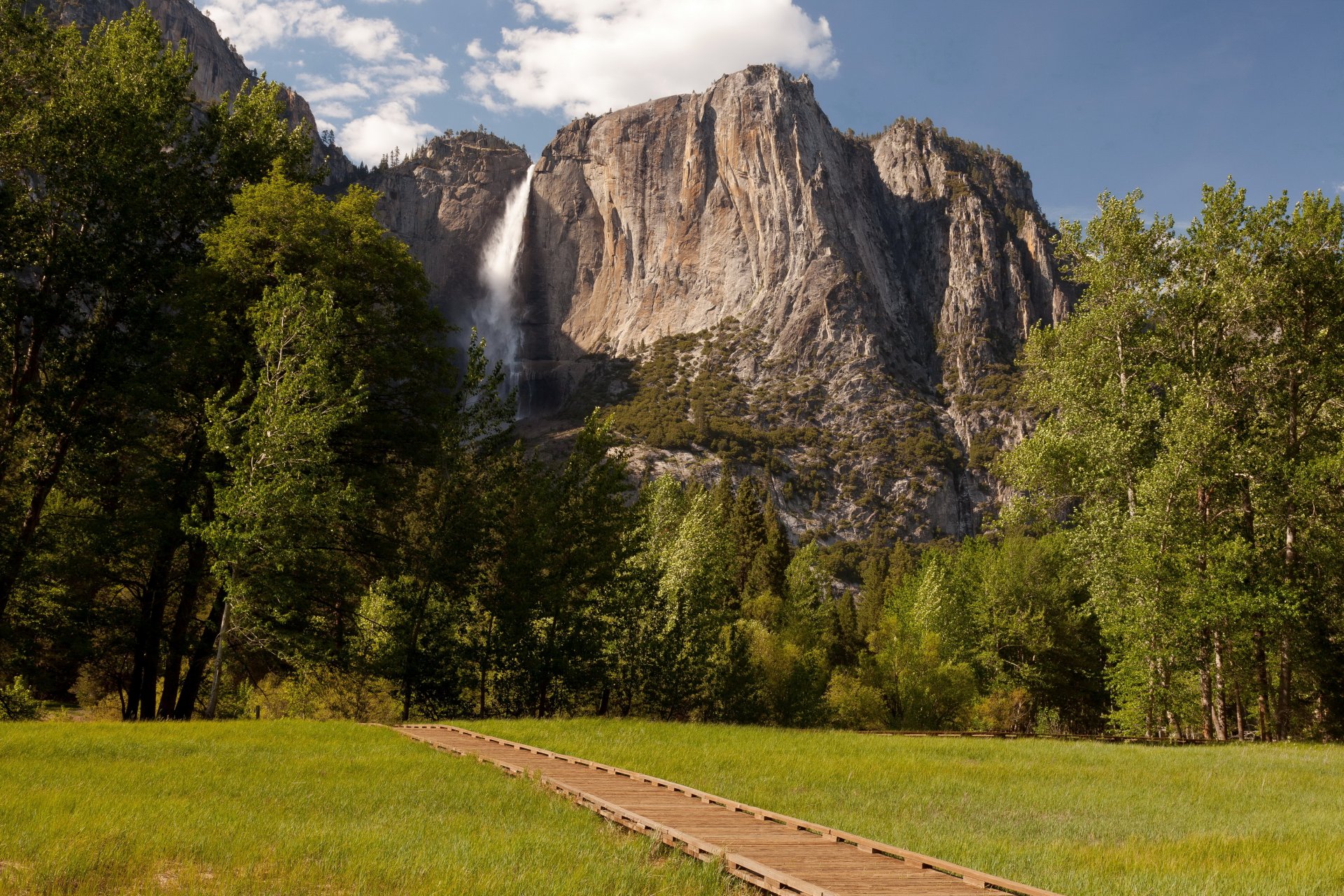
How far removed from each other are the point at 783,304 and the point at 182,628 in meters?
142

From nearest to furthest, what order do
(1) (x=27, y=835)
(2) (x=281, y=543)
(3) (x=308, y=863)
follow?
(3) (x=308, y=863) → (1) (x=27, y=835) → (2) (x=281, y=543)

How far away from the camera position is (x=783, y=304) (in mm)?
157250

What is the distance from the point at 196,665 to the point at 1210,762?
2679 centimetres

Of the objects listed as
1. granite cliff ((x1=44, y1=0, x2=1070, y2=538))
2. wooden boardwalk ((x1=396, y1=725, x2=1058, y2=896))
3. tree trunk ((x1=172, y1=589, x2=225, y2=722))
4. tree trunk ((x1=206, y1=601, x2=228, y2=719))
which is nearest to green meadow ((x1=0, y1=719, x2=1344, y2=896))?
wooden boardwalk ((x1=396, y1=725, x2=1058, y2=896))

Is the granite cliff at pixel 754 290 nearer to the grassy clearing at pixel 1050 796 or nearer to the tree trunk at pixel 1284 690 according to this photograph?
the tree trunk at pixel 1284 690

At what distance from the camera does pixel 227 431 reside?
20.8 metres

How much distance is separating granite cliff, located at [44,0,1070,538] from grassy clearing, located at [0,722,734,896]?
358 ft

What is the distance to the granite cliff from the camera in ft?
467

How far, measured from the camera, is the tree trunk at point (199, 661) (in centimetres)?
2338

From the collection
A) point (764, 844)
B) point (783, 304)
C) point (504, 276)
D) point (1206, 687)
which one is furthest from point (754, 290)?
point (764, 844)

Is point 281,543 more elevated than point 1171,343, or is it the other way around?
point 1171,343

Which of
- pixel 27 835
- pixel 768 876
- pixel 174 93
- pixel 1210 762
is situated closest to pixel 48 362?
pixel 174 93

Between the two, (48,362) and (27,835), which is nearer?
(27,835)

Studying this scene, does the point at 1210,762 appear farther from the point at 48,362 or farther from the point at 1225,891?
the point at 48,362
